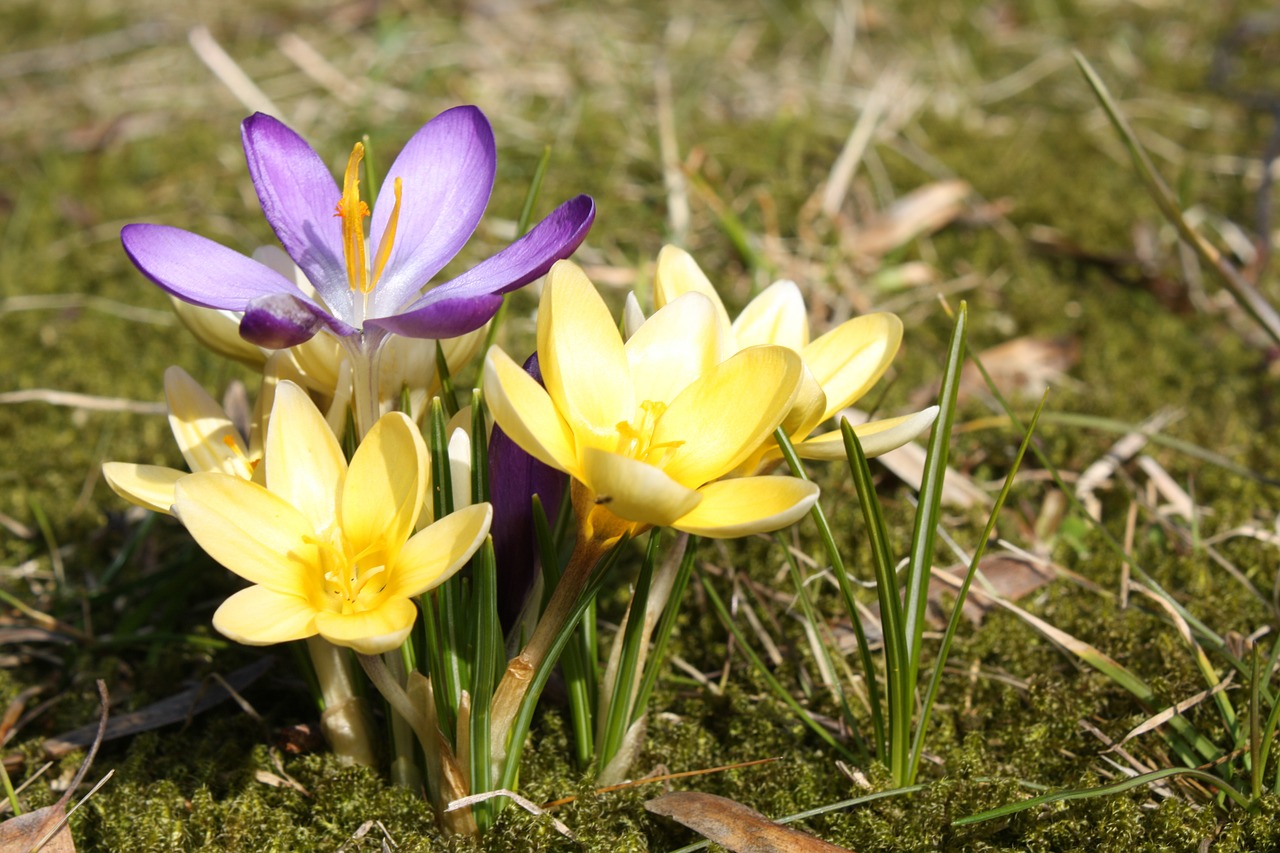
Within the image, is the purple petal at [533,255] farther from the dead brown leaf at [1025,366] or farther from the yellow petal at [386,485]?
the dead brown leaf at [1025,366]

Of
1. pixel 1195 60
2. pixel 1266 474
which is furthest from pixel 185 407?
pixel 1195 60

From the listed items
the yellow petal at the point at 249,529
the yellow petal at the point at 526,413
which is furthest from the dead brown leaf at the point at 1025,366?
the yellow petal at the point at 249,529

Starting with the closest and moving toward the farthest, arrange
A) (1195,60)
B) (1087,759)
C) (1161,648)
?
(1087,759), (1161,648), (1195,60)

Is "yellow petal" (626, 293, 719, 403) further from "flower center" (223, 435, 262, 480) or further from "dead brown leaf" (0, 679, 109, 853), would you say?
"dead brown leaf" (0, 679, 109, 853)

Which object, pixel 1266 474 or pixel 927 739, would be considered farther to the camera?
pixel 1266 474

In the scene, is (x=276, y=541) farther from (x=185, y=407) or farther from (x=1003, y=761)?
(x=1003, y=761)
